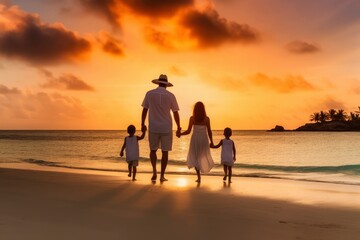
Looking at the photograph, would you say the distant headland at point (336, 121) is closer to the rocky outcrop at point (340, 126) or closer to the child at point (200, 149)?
the rocky outcrop at point (340, 126)

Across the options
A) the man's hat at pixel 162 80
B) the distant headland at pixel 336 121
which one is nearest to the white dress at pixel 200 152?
the man's hat at pixel 162 80

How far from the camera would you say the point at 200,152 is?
38.2ft

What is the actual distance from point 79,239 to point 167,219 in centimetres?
151

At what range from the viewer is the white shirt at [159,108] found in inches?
431

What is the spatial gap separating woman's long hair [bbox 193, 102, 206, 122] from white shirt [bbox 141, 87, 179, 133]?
2.34 ft

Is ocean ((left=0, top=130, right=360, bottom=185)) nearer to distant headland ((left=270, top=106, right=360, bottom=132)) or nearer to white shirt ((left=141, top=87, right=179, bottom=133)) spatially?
white shirt ((left=141, top=87, right=179, bottom=133))

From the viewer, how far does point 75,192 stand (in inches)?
329

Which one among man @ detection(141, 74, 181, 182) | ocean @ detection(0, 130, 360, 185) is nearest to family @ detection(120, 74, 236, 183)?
man @ detection(141, 74, 181, 182)

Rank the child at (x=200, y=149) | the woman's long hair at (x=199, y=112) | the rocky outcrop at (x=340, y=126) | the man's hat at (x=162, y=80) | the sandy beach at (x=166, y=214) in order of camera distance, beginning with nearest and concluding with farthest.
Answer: the sandy beach at (x=166, y=214), the man's hat at (x=162, y=80), the woman's long hair at (x=199, y=112), the child at (x=200, y=149), the rocky outcrop at (x=340, y=126)

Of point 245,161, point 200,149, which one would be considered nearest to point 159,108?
point 200,149

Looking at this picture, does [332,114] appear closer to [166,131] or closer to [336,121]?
[336,121]

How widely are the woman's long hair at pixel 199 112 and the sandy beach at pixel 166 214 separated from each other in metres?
2.76

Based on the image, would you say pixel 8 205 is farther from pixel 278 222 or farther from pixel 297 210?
pixel 297 210

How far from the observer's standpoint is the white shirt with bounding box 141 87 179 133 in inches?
431
